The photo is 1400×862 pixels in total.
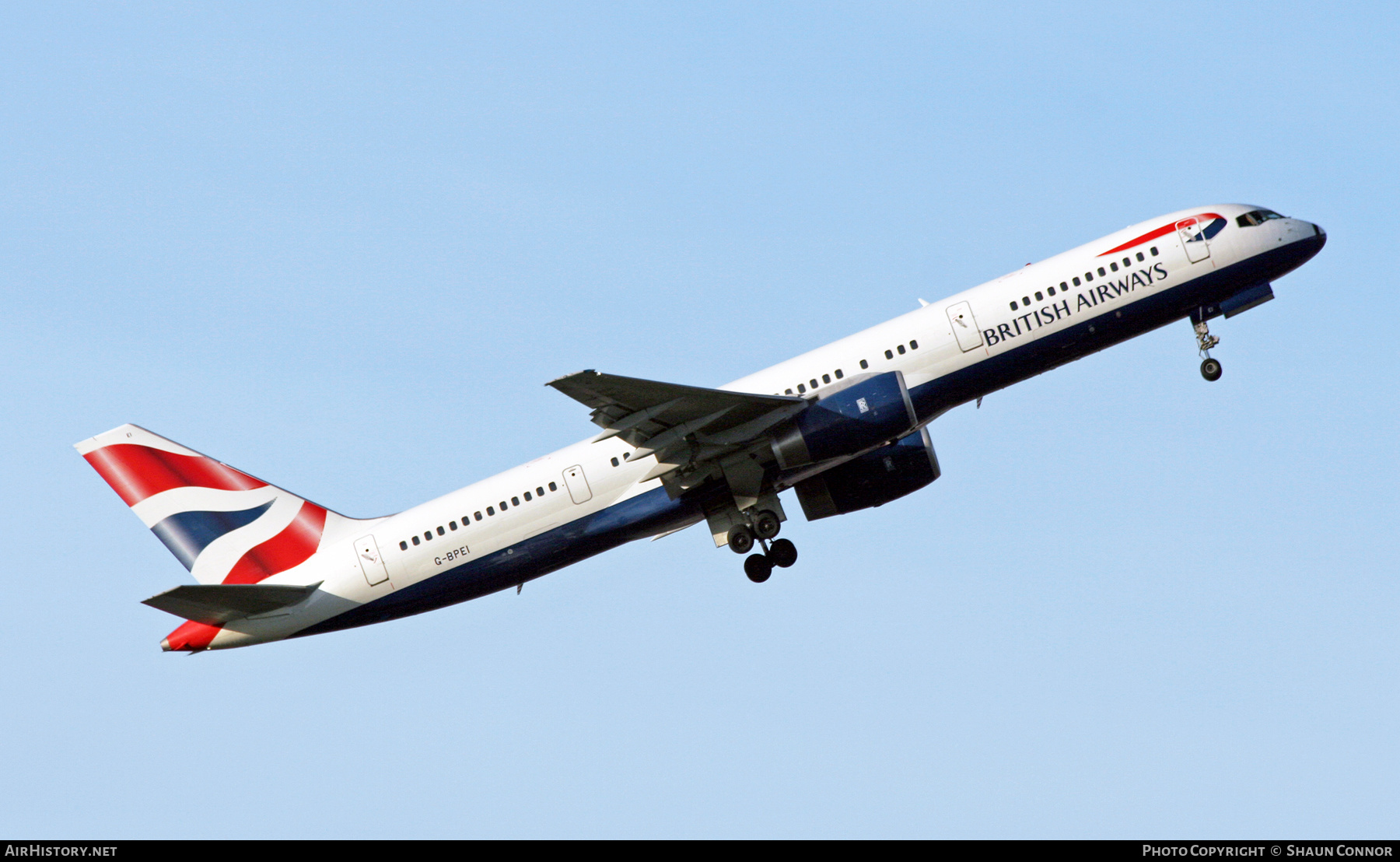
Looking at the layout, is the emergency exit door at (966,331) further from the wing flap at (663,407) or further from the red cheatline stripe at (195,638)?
the red cheatline stripe at (195,638)

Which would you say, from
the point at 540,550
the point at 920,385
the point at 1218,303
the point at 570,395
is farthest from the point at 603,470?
the point at 1218,303

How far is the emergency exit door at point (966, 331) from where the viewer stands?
3656 cm

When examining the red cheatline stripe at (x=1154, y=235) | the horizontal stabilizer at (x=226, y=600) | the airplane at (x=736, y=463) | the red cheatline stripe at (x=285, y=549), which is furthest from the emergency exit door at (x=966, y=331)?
the horizontal stabilizer at (x=226, y=600)

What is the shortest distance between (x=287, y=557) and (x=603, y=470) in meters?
9.62

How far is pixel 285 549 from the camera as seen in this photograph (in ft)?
132

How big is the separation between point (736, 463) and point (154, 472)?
57.7 ft

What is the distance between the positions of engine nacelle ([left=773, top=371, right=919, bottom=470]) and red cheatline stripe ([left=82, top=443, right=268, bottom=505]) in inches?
638

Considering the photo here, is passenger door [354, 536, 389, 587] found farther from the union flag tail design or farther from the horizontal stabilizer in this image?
the union flag tail design

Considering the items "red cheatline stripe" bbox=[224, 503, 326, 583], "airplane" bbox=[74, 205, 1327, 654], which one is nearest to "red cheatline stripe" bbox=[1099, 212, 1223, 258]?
"airplane" bbox=[74, 205, 1327, 654]

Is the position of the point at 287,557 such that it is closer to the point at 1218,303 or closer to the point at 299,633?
the point at 299,633

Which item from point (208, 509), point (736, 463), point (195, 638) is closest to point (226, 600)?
point (195, 638)

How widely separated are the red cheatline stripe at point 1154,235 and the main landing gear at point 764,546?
11261mm

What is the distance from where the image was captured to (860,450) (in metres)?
36.2
